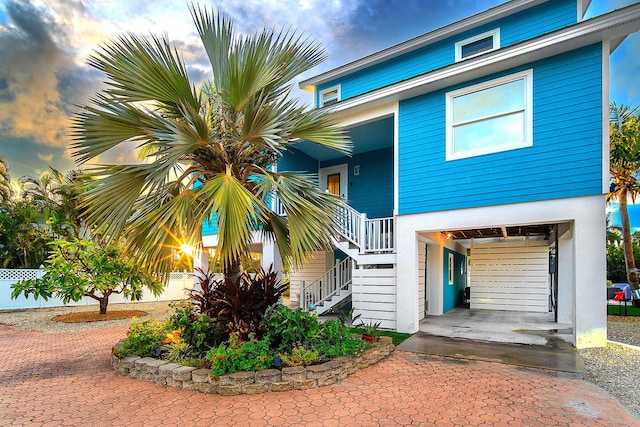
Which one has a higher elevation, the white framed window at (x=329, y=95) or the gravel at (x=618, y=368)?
the white framed window at (x=329, y=95)

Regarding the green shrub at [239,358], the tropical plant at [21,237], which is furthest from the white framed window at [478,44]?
the tropical plant at [21,237]

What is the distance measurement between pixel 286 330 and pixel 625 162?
15.4 m

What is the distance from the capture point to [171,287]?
16.8 metres

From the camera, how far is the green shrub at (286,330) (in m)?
4.80

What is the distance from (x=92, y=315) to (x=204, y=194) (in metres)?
8.67

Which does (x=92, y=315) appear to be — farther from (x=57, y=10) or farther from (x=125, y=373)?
(x=57, y=10)

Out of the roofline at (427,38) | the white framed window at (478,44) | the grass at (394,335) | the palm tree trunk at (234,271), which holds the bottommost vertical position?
the grass at (394,335)

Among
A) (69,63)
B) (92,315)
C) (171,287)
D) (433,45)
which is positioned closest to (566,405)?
(433,45)

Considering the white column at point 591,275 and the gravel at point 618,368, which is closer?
the gravel at point 618,368

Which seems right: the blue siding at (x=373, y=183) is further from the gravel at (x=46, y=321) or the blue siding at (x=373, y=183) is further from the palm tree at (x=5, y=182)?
the palm tree at (x=5, y=182)

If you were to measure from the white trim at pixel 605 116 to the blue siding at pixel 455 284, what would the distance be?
622 cm

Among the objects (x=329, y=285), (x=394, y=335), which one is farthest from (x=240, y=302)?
(x=329, y=285)

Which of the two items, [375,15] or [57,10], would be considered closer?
[57,10]

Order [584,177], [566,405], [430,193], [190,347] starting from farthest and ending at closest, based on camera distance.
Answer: [430,193], [584,177], [190,347], [566,405]
